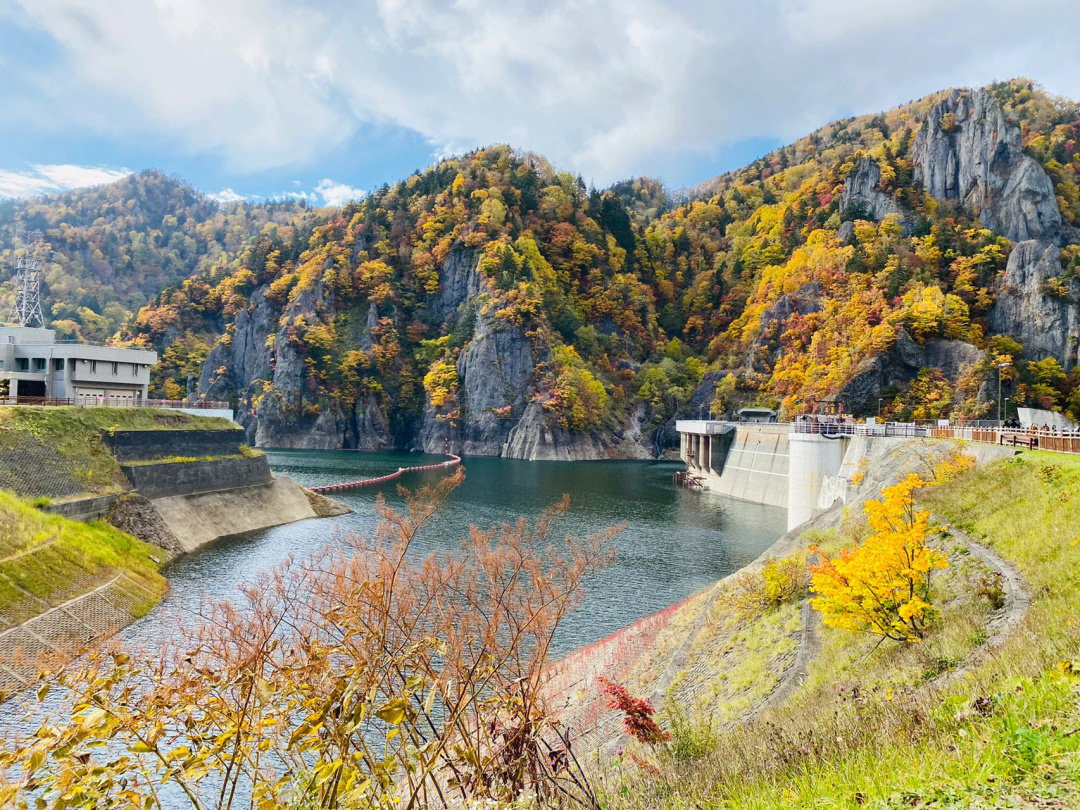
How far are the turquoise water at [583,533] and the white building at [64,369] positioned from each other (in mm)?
21297

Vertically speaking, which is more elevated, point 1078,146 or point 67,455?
point 1078,146

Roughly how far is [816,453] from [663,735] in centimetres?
4518

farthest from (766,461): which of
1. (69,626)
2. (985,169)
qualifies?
(985,169)

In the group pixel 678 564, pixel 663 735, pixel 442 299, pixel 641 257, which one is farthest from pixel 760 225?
pixel 663 735

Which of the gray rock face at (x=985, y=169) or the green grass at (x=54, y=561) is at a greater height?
the gray rock face at (x=985, y=169)

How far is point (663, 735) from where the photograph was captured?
36.8 ft

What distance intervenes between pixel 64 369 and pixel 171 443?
14143 mm

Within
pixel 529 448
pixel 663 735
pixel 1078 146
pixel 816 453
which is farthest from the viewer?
pixel 529 448

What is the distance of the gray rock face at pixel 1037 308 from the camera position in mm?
85062

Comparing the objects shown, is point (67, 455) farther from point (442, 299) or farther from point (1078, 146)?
point (1078, 146)

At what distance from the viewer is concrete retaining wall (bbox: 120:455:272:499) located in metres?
44.8

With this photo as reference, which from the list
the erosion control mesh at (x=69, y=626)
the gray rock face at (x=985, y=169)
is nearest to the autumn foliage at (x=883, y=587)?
the erosion control mesh at (x=69, y=626)

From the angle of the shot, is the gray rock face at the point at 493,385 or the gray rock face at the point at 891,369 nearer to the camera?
the gray rock face at the point at 891,369

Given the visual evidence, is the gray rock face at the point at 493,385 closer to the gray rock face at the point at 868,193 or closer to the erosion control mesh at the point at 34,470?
the gray rock face at the point at 868,193
